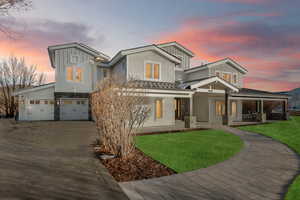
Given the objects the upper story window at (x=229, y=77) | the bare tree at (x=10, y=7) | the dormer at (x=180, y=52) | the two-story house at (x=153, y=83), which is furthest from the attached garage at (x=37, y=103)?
the upper story window at (x=229, y=77)

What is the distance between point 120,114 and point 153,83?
9491 millimetres

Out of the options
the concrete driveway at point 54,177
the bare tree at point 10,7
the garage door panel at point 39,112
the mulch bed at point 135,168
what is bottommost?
the mulch bed at point 135,168

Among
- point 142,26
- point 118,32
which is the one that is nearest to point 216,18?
point 142,26

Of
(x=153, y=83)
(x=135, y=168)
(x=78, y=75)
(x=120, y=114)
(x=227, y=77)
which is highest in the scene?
(x=78, y=75)

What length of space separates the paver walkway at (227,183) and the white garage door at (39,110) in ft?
60.4

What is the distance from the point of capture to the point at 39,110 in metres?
17.6

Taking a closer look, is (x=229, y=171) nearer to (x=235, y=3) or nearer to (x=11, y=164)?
(x=11, y=164)

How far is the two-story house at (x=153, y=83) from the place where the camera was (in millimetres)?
14734

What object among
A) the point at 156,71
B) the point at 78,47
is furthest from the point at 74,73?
the point at 156,71

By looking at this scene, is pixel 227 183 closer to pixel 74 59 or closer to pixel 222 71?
pixel 222 71

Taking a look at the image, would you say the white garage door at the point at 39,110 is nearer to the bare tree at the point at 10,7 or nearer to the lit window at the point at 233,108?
the bare tree at the point at 10,7

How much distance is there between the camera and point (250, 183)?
3.72m

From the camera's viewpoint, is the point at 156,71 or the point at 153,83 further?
the point at 156,71

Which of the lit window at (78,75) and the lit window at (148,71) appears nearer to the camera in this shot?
the lit window at (148,71)
